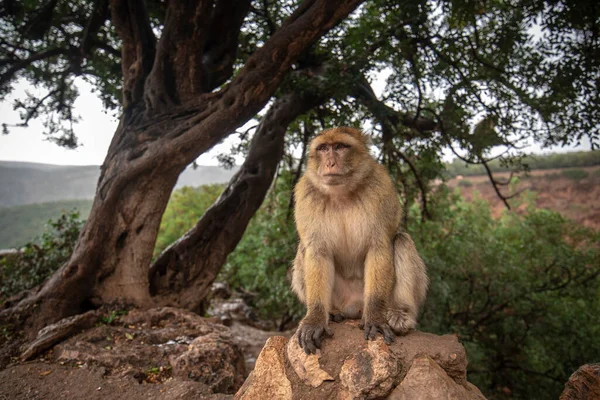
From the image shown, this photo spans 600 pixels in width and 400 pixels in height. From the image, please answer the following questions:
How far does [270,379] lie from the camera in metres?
2.10

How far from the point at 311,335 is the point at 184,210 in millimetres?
12527

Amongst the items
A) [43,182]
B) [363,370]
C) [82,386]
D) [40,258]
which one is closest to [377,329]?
[363,370]

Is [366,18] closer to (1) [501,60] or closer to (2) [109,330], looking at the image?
(1) [501,60]

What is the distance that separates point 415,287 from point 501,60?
386cm

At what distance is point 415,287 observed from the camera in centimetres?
260

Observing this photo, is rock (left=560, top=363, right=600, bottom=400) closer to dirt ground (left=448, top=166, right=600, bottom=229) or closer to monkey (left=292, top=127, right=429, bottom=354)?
monkey (left=292, top=127, right=429, bottom=354)

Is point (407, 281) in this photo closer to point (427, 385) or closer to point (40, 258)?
point (427, 385)

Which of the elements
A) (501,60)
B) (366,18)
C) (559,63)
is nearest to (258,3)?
(366,18)

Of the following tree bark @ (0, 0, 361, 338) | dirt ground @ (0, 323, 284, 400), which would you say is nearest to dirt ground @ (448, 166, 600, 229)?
tree bark @ (0, 0, 361, 338)

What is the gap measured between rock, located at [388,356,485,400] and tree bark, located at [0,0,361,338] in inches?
121

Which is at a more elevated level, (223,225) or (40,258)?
(223,225)

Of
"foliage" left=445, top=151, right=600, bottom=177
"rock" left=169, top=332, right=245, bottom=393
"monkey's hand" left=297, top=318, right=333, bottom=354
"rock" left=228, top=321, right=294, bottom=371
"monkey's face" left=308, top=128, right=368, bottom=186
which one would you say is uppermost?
"foliage" left=445, top=151, right=600, bottom=177

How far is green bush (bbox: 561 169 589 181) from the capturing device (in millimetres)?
10688

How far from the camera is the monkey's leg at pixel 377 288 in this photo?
220cm
